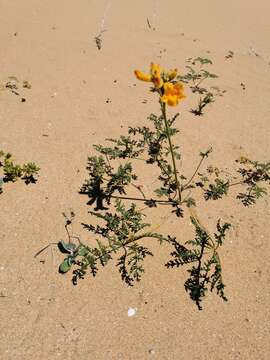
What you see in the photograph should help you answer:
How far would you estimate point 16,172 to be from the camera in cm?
360

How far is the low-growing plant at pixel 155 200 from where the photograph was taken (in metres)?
2.94

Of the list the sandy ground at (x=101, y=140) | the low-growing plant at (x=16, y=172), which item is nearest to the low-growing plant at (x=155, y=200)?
the sandy ground at (x=101, y=140)

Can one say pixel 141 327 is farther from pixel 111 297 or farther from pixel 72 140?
pixel 72 140

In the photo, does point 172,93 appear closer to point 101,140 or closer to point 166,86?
point 166,86

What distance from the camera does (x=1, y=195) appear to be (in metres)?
3.50

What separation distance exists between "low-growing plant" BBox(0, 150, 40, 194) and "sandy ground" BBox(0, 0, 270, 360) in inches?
3.3

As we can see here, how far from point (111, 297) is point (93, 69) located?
3.58m

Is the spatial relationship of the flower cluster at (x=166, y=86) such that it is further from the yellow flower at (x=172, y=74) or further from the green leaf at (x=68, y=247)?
the green leaf at (x=68, y=247)

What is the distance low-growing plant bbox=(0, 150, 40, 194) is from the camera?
3.59 meters

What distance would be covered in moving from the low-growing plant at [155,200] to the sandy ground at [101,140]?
0.34ft

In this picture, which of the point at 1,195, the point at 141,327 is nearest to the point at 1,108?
the point at 1,195

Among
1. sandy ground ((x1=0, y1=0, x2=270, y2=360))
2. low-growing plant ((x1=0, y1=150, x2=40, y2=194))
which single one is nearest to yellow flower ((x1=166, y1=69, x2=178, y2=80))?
sandy ground ((x1=0, y1=0, x2=270, y2=360))

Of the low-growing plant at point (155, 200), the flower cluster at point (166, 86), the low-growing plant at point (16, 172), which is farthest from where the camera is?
the low-growing plant at point (16, 172)

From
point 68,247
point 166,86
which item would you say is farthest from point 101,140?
point 166,86
